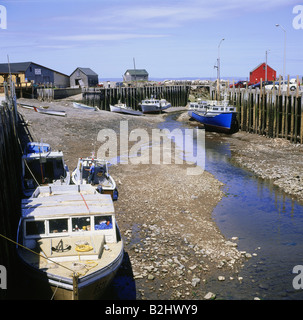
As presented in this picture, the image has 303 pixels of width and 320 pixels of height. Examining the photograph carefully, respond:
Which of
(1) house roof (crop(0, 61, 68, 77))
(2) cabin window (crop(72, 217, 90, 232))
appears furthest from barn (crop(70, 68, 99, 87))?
(2) cabin window (crop(72, 217, 90, 232))

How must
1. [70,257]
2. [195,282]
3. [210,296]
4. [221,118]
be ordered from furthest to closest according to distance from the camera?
[221,118] → [195,282] → [210,296] → [70,257]

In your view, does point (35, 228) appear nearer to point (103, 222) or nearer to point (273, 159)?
point (103, 222)

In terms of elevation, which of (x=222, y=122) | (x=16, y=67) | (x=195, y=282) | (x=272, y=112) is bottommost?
(x=195, y=282)

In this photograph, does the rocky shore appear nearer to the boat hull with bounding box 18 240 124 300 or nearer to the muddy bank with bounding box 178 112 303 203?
the muddy bank with bounding box 178 112 303 203

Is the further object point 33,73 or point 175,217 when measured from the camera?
point 33,73

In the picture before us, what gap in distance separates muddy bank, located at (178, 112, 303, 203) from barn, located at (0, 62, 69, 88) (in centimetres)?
3979

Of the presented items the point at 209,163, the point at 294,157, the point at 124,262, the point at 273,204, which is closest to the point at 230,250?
the point at 124,262

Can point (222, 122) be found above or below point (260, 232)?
above

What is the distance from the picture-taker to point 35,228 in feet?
37.9

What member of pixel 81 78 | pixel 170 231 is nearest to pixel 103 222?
pixel 170 231

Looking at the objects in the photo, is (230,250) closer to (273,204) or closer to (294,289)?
(294,289)

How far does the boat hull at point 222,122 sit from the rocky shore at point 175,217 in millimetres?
7755

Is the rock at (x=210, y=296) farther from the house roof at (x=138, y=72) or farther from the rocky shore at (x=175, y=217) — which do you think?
the house roof at (x=138, y=72)

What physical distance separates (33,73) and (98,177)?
173 ft
